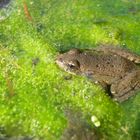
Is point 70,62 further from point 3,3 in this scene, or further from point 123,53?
point 3,3

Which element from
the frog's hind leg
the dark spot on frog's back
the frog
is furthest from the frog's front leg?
the dark spot on frog's back

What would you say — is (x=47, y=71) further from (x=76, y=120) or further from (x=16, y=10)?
(x=16, y=10)

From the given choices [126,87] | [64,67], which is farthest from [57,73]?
[126,87]

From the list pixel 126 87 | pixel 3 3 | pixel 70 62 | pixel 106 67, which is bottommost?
pixel 126 87

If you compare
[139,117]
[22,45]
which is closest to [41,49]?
[22,45]

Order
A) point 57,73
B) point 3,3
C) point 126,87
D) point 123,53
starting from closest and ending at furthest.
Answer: point 126,87 < point 57,73 < point 123,53 < point 3,3

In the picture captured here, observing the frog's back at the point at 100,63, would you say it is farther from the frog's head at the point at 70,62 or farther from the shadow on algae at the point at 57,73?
the shadow on algae at the point at 57,73

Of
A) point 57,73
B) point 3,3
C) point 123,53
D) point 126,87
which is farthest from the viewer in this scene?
point 3,3
